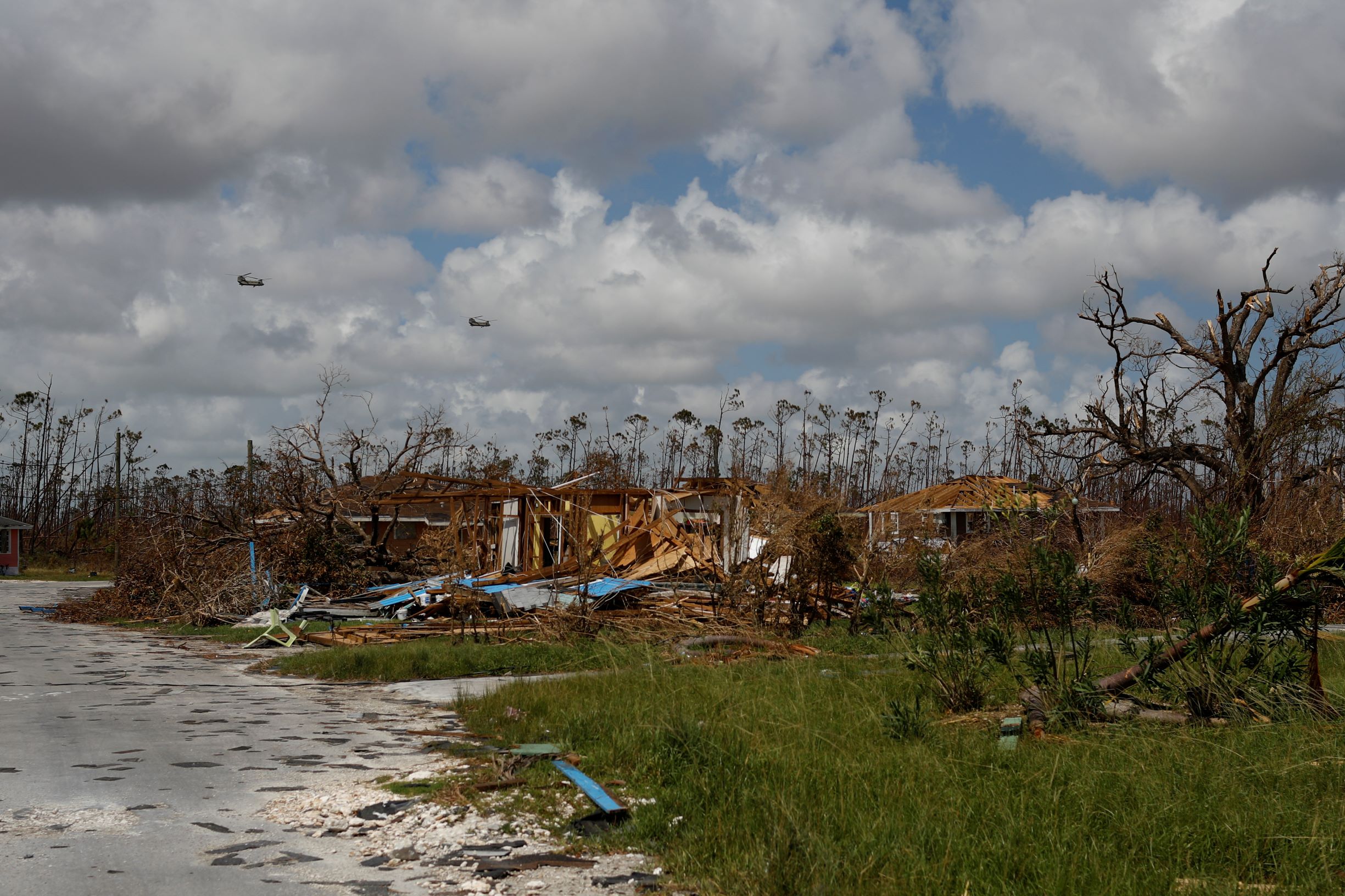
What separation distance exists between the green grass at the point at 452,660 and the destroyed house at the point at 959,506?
4775mm

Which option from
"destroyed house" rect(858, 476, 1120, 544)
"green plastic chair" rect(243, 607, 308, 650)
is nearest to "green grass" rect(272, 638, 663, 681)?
"green plastic chair" rect(243, 607, 308, 650)

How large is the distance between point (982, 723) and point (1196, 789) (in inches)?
96.5

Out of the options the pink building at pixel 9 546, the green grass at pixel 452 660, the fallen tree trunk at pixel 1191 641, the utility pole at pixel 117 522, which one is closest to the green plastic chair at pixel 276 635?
the green grass at pixel 452 660

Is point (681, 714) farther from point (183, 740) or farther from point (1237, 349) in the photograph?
point (1237, 349)

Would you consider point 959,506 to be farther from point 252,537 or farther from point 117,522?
point 117,522

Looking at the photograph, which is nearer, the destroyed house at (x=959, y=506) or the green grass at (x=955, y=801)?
the green grass at (x=955, y=801)

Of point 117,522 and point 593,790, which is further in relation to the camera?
point 117,522

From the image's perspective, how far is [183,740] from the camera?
8953 mm

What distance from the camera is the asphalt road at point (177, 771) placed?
17.1 feet

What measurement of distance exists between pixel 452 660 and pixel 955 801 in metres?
9.67

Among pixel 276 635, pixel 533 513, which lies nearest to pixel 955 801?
pixel 276 635

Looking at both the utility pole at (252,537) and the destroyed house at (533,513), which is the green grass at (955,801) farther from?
the utility pole at (252,537)

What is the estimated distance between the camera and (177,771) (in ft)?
25.1

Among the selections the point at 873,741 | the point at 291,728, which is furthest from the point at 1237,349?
the point at 291,728
